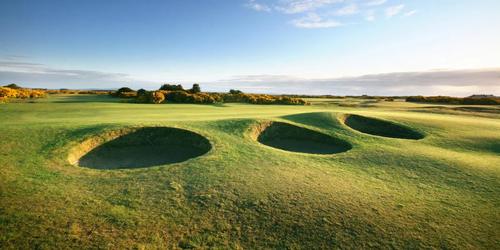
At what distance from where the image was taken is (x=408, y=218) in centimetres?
Result: 753

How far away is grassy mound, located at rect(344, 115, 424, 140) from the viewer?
1866 cm

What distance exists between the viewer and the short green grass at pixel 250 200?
21.5ft

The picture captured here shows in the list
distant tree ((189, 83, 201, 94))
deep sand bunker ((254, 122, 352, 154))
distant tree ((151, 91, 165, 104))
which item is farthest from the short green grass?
distant tree ((189, 83, 201, 94))

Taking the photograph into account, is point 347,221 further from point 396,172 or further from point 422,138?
point 422,138

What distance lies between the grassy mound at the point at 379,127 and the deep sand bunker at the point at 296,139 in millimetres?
5383

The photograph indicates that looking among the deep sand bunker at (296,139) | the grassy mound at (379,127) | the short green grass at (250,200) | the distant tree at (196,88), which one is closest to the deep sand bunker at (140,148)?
the short green grass at (250,200)

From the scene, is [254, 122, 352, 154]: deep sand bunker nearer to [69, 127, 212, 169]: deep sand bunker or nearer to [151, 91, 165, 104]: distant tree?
[69, 127, 212, 169]: deep sand bunker

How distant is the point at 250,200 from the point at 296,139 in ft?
32.9

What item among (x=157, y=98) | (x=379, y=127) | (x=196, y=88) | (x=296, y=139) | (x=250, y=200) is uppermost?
(x=196, y=88)

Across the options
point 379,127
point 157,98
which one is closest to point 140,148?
point 379,127

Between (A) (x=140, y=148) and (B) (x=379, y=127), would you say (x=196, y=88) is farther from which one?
(A) (x=140, y=148)

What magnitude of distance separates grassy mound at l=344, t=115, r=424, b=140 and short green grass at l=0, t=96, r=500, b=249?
17.9 ft

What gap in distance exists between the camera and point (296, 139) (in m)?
17.6

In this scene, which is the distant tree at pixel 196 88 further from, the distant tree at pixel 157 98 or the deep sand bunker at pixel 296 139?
the deep sand bunker at pixel 296 139
